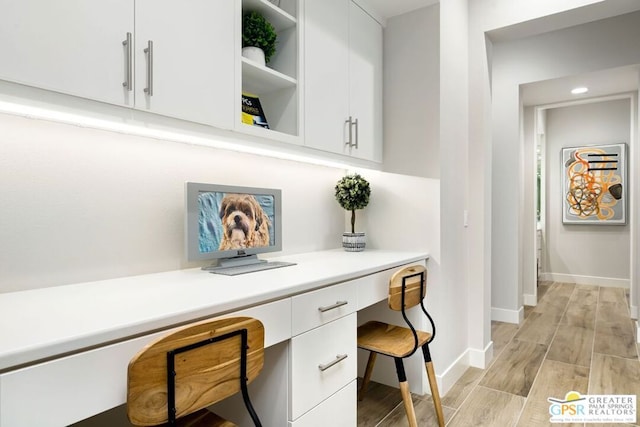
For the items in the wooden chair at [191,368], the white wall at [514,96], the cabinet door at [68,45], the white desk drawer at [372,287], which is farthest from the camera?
the white wall at [514,96]

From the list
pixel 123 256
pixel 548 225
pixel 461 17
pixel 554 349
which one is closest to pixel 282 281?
pixel 123 256

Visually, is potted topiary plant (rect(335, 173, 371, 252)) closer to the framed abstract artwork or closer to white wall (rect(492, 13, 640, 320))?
white wall (rect(492, 13, 640, 320))

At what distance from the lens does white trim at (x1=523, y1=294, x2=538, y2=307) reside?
4.27 m

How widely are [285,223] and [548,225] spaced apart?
5.03m

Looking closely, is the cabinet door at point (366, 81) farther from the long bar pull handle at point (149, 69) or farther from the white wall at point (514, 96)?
the white wall at point (514, 96)

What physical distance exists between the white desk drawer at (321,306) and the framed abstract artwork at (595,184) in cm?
516

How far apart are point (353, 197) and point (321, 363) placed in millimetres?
1138

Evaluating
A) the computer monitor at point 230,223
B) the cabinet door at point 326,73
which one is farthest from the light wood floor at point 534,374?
the cabinet door at point 326,73

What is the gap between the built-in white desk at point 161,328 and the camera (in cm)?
75

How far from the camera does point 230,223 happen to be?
165 cm

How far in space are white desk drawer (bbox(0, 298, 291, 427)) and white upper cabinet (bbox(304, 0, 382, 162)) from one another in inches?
50.2

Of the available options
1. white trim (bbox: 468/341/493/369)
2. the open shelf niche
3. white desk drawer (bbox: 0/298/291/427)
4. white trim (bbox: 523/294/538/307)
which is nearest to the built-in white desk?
white desk drawer (bbox: 0/298/291/427)

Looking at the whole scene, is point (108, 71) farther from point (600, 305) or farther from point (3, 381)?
point (600, 305)

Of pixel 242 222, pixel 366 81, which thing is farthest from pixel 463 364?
pixel 366 81
